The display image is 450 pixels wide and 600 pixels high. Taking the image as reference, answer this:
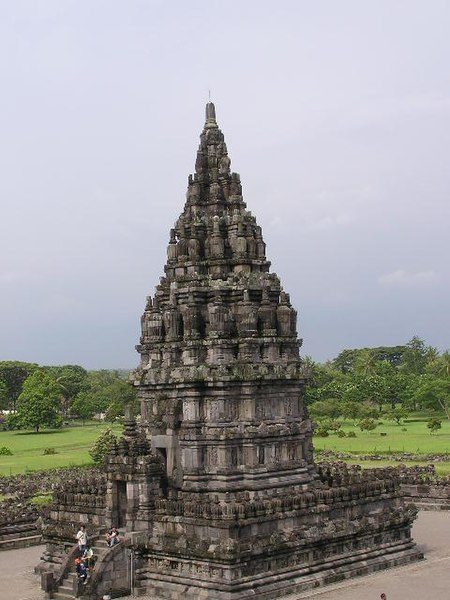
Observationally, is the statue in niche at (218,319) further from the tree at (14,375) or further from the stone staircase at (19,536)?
the tree at (14,375)

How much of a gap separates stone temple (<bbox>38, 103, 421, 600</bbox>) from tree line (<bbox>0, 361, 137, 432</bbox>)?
4875cm

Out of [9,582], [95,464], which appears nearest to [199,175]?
[9,582]

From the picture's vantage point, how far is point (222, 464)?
26250mm

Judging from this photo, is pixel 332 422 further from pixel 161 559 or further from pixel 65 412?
pixel 161 559

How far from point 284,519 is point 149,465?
414cm

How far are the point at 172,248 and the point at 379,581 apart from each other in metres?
12.0

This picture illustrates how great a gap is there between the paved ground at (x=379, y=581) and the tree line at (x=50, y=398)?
1825 inches

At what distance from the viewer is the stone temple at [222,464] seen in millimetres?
24547

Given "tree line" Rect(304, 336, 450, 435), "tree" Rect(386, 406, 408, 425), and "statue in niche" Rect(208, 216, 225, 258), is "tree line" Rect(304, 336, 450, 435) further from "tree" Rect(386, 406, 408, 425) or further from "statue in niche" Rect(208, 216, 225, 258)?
"statue in niche" Rect(208, 216, 225, 258)

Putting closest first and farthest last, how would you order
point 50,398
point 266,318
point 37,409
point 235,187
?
point 266,318
point 235,187
point 37,409
point 50,398

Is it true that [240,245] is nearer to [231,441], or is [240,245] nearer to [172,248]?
[172,248]

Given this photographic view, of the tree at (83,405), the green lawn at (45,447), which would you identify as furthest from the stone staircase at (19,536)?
the tree at (83,405)

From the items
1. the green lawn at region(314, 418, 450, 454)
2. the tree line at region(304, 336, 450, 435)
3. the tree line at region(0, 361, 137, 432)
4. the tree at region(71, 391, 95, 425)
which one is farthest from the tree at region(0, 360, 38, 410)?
the green lawn at region(314, 418, 450, 454)

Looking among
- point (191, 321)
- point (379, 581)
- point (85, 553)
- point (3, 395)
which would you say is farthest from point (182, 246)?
point (3, 395)
